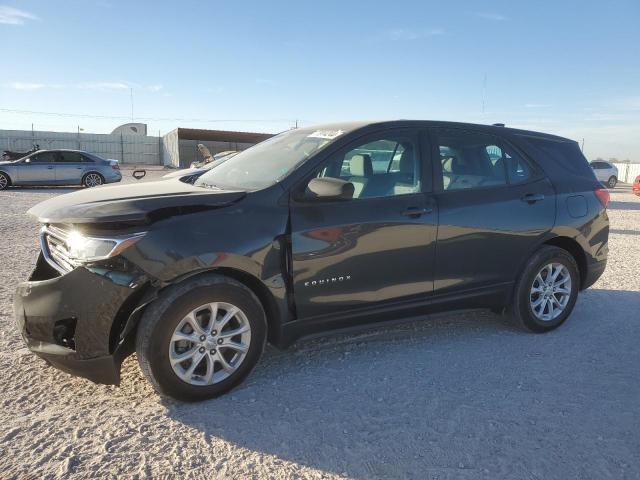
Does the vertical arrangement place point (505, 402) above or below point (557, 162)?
below

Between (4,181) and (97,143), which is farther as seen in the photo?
(97,143)

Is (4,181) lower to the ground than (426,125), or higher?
lower

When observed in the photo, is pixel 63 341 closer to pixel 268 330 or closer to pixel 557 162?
pixel 268 330

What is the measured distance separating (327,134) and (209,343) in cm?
172

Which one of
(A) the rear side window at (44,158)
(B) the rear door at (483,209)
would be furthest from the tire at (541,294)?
(A) the rear side window at (44,158)

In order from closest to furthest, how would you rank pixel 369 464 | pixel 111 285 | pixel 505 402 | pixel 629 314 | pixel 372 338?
1. pixel 369 464
2. pixel 111 285
3. pixel 505 402
4. pixel 372 338
5. pixel 629 314

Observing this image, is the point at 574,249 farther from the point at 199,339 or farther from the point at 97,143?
the point at 97,143

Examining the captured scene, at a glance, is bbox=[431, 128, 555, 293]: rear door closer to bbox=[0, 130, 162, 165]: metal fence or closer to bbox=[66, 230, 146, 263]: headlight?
bbox=[66, 230, 146, 263]: headlight

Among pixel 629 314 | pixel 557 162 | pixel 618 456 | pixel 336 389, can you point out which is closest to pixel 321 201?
pixel 336 389

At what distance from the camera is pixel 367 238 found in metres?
3.48

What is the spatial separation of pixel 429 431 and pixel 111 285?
6.40 ft

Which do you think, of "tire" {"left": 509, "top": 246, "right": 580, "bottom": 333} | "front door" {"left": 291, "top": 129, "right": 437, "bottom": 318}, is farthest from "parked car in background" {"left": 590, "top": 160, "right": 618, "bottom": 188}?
Answer: "front door" {"left": 291, "top": 129, "right": 437, "bottom": 318}

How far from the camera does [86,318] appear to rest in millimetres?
2840

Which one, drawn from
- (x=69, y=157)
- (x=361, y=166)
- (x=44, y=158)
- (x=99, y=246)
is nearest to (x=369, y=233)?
(x=361, y=166)
